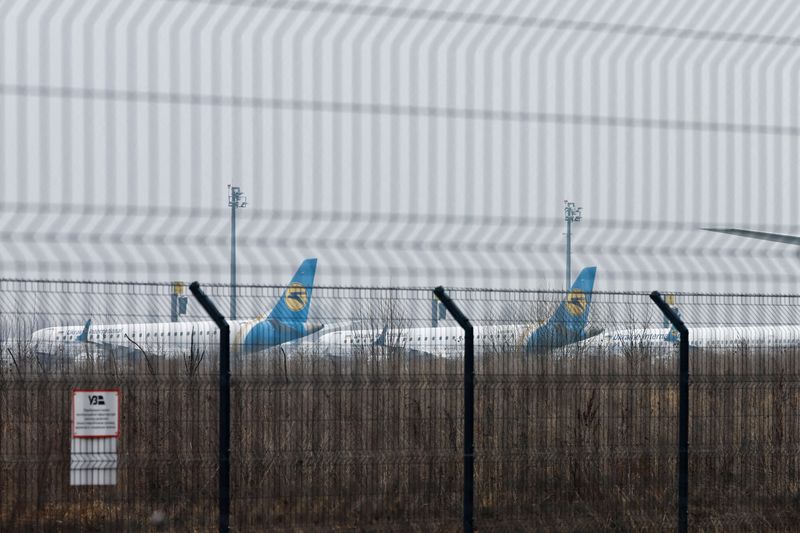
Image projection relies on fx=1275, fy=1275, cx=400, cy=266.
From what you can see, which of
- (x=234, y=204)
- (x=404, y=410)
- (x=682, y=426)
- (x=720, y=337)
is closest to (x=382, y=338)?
(x=404, y=410)

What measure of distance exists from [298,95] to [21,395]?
2.41 meters

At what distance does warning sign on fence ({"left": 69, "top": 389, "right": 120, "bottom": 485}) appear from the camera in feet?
24.4

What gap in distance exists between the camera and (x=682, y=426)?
339 inches

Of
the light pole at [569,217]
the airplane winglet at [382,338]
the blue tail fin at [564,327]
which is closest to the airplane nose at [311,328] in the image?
the airplane winglet at [382,338]

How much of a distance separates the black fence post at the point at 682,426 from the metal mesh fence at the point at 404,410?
226 mm

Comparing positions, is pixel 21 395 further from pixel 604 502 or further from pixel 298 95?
pixel 604 502

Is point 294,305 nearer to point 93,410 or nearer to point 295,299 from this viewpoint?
point 295,299

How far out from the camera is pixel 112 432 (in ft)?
24.6

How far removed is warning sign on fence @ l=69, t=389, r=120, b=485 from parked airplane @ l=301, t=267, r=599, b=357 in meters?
1.42

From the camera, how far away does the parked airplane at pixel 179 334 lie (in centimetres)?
750

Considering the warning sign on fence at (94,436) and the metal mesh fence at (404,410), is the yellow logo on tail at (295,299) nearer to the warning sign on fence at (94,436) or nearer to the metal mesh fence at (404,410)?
the metal mesh fence at (404,410)

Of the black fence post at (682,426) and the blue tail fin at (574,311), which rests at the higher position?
the blue tail fin at (574,311)

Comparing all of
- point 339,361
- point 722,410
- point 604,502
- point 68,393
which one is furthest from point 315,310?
point 722,410

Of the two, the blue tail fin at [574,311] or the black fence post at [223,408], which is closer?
the black fence post at [223,408]
